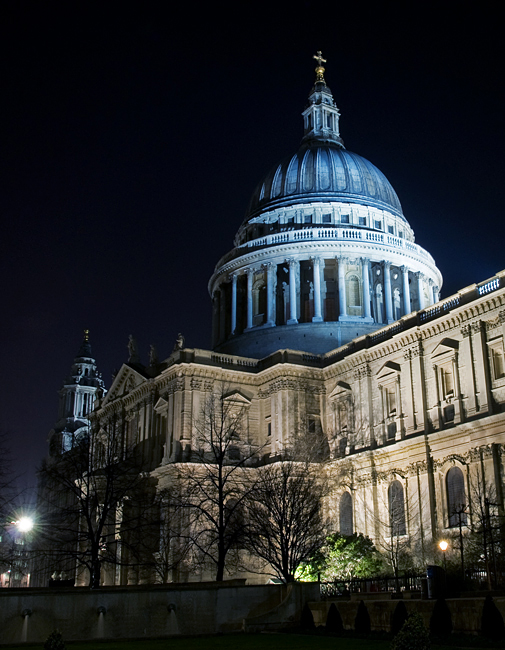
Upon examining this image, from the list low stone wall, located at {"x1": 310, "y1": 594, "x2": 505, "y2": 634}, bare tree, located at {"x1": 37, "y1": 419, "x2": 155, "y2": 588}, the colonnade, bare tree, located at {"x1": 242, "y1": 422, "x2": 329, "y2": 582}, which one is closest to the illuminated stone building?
the colonnade

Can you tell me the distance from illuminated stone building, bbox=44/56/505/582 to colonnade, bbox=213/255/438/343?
17 centimetres

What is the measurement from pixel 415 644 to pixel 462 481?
97.8ft

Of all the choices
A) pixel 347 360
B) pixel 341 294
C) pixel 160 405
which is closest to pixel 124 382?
pixel 160 405

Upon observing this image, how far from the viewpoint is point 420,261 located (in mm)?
77938

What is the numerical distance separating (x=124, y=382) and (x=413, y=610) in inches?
1839

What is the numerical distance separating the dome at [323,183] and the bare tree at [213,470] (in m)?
29.0

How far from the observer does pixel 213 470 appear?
55.0 m

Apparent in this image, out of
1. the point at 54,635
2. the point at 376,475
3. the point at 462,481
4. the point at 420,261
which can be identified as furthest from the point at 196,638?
the point at 420,261

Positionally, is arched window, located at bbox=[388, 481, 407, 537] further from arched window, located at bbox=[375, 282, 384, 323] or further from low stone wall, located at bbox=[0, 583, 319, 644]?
arched window, located at bbox=[375, 282, 384, 323]

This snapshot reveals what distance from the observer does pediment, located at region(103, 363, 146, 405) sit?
6524 centimetres

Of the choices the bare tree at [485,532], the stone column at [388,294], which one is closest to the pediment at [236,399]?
the stone column at [388,294]

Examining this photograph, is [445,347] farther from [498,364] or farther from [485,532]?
[485,532]

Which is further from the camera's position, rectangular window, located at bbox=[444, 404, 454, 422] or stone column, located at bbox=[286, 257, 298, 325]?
stone column, located at bbox=[286, 257, 298, 325]

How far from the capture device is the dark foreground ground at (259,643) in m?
22.0
